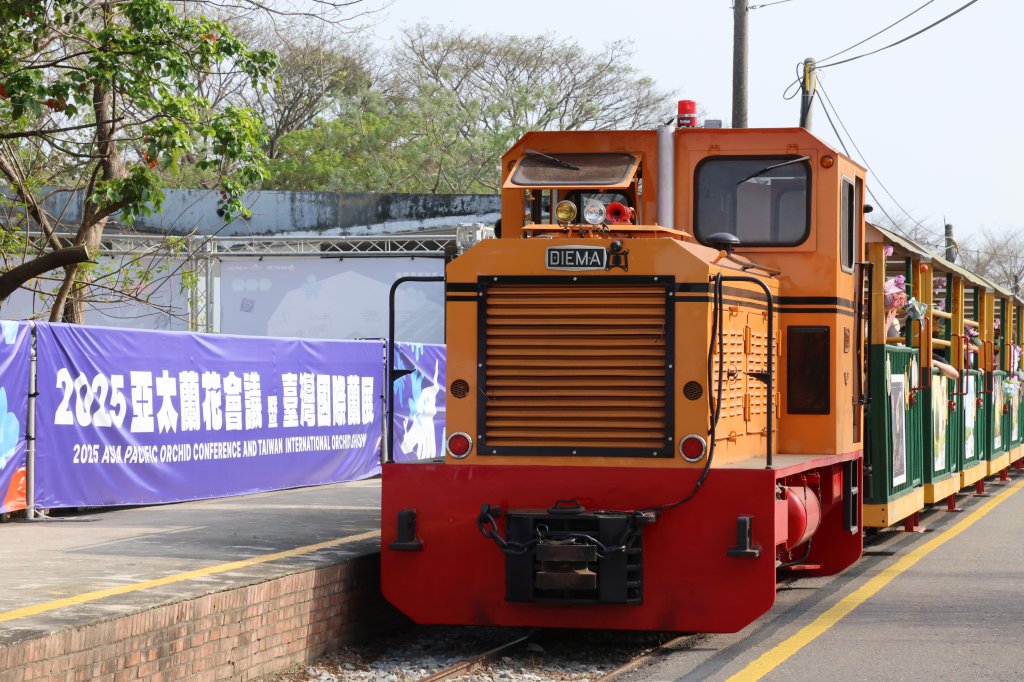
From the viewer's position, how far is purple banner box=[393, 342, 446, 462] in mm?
20453

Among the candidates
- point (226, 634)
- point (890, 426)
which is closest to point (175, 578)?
point (226, 634)

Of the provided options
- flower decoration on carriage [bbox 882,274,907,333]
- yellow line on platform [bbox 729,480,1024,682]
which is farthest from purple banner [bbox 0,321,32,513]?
flower decoration on carriage [bbox 882,274,907,333]

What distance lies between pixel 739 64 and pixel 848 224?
42.7 ft

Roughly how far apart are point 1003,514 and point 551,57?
119ft

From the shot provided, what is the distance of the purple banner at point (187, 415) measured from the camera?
1277 centimetres

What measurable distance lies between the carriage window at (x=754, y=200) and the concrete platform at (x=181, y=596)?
130 inches

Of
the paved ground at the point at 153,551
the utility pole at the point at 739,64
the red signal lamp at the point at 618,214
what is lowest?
the paved ground at the point at 153,551

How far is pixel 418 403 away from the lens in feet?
69.7

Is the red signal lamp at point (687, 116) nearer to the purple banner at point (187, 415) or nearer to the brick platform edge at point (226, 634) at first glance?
the brick platform edge at point (226, 634)

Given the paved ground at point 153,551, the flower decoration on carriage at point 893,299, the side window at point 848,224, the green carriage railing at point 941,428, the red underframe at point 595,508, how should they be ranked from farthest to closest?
the green carriage railing at point 941,428
the flower decoration on carriage at point 893,299
the side window at point 848,224
the red underframe at point 595,508
the paved ground at point 153,551

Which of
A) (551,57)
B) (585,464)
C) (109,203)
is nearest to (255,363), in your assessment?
(109,203)

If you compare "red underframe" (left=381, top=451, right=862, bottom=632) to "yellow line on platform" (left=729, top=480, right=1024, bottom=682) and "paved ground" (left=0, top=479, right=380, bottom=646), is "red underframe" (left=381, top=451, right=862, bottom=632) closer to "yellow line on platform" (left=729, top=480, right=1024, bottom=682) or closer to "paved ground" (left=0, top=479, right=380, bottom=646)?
"yellow line on platform" (left=729, top=480, right=1024, bottom=682)

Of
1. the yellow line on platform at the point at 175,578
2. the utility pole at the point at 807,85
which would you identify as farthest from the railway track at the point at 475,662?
the utility pole at the point at 807,85

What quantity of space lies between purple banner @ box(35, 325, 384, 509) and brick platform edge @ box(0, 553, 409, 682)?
4657 millimetres
